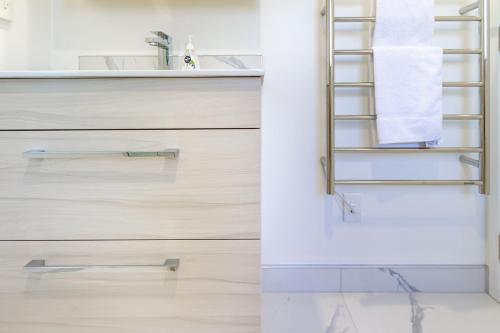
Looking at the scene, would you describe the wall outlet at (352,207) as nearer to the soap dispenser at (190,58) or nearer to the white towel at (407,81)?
the white towel at (407,81)

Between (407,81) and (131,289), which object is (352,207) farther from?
(131,289)

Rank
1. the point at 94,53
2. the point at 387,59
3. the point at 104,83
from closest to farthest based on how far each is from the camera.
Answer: the point at 104,83 → the point at 387,59 → the point at 94,53

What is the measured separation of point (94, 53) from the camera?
61.6 inches

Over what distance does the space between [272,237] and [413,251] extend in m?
0.54

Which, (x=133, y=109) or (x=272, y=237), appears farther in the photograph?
(x=272, y=237)

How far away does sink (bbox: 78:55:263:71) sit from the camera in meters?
1.55

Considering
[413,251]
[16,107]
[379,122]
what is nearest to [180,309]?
[16,107]

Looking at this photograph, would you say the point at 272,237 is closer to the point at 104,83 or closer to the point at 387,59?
the point at 387,59

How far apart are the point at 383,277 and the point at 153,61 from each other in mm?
1182

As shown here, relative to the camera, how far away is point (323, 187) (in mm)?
1595

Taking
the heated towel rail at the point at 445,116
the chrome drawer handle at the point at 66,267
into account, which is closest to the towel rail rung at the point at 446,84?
the heated towel rail at the point at 445,116

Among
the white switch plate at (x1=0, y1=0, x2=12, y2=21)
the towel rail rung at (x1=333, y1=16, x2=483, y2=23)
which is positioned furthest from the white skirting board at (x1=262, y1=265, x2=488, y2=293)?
the white switch plate at (x1=0, y1=0, x2=12, y2=21)

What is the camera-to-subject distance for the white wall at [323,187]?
156cm

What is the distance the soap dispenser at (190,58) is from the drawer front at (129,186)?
1.59ft
